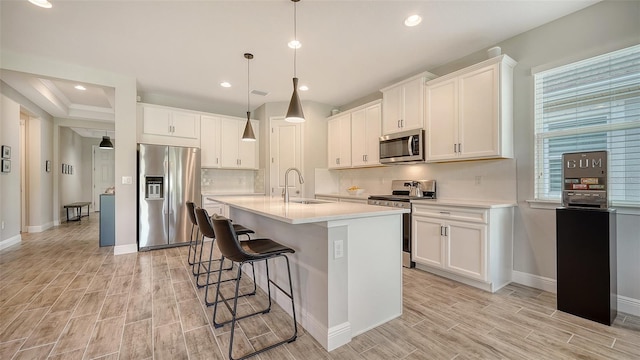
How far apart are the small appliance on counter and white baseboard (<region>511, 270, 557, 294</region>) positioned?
439 mm

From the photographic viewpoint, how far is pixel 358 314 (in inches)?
76.3

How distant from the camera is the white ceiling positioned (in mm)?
2453

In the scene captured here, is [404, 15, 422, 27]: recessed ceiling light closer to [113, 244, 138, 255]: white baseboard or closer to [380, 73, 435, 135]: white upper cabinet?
[380, 73, 435, 135]: white upper cabinet

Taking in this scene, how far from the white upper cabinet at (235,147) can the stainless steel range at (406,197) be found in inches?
113

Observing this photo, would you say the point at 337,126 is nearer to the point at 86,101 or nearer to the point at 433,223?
the point at 433,223

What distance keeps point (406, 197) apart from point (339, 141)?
1.91m

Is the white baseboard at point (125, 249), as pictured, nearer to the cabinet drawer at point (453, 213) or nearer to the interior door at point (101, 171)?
the cabinet drawer at point (453, 213)

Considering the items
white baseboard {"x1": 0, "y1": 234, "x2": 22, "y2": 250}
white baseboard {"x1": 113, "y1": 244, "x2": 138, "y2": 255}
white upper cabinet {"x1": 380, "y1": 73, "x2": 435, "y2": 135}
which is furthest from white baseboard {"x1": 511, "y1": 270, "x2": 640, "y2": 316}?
white baseboard {"x1": 0, "y1": 234, "x2": 22, "y2": 250}

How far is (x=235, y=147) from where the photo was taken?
541cm

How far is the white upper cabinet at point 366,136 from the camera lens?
4246mm

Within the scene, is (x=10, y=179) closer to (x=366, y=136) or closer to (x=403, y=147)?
(x=366, y=136)

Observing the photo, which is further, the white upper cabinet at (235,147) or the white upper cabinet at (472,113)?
the white upper cabinet at (235,147)

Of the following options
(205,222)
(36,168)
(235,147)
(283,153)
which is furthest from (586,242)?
(36,168)

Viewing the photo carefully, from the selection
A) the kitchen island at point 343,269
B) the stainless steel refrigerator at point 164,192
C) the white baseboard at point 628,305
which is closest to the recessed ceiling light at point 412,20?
the kitchen island at point 343,269
